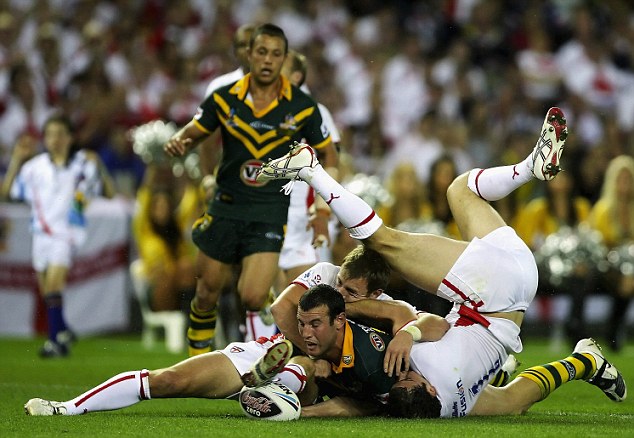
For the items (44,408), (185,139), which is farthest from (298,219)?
(44,408)

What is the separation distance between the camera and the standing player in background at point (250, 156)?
880 centimetres

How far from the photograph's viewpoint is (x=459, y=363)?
22.6ft

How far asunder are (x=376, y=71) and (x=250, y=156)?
27.7ft

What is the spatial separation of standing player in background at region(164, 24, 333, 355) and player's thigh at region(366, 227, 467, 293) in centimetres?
181

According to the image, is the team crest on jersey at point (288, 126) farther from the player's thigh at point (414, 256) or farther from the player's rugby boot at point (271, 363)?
the player's rugby boot at point (271, 363)

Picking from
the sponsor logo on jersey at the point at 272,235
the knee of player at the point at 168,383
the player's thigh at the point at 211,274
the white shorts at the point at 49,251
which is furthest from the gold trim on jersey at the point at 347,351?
the white shorts at the point at 49,251

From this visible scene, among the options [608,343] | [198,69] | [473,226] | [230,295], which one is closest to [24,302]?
[230,295]

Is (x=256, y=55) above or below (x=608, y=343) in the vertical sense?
above

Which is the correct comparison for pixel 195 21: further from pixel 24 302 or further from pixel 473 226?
pixel 473 226

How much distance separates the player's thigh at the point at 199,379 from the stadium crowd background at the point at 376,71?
8595 mm

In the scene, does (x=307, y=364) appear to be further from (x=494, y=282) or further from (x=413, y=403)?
(x=494, y=282)

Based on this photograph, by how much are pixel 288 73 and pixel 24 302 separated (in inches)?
237

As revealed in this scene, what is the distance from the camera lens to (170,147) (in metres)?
8.63

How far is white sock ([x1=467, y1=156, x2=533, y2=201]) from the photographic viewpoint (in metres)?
7.59
